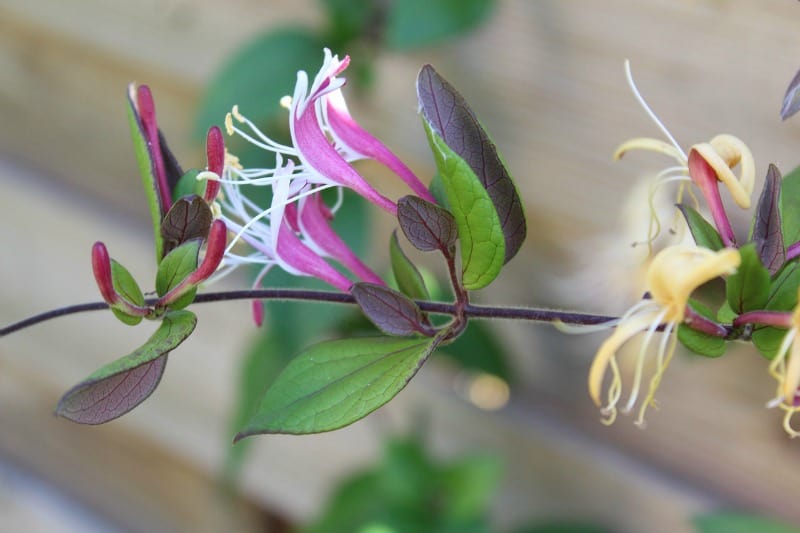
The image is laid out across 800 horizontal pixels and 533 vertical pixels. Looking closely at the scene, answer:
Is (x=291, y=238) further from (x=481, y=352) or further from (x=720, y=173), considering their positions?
(x=481, y=352)

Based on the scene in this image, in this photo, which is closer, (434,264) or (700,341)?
(700,341)

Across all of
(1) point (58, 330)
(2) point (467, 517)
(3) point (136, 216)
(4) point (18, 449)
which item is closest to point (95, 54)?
(3) point (136, 216)

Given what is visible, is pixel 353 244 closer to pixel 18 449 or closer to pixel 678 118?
pixel 678 118

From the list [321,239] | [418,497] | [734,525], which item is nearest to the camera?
[321,239]

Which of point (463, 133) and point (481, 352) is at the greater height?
point (463, 133)

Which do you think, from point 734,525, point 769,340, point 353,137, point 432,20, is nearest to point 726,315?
point 769,340

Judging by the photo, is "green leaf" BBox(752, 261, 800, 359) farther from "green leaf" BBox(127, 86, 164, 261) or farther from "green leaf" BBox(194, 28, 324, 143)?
"green leaf" BBox(194, 28, 324, 143)

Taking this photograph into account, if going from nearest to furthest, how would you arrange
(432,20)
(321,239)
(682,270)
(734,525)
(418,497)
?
(682,270) < (321,239) < (734,525) < (432,20) < (418,497)

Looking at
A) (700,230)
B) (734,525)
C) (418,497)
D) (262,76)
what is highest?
(700,230)
